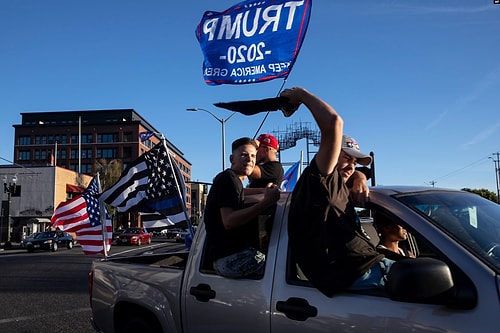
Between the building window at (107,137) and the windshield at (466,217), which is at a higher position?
the building window at (107,137)

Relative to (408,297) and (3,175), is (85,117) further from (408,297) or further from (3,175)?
(408,297)

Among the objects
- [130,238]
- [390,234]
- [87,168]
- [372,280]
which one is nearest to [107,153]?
[87,168]

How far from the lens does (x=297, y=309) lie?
2.63 m

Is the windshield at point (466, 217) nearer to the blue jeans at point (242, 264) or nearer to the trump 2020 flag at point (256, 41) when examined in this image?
the blue jeans at point (242, 264)

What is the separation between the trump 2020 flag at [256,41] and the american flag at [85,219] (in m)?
4.19

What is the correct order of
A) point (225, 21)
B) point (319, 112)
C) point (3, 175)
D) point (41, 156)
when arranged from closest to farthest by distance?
point (319, 112) < point (225, 21) < point (3, 175) < point (41, 156)

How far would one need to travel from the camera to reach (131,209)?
6930 millimetres

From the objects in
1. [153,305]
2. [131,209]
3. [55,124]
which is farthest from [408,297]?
[55,124]

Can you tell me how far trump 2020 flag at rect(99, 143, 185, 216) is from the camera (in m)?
6.78

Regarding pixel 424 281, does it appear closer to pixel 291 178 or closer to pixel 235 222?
pixel 235 222

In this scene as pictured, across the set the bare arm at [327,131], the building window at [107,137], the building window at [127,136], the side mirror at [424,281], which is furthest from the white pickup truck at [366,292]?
the building window at [107,137]

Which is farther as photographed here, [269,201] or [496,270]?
[269,201]

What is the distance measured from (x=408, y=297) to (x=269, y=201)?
118 cm

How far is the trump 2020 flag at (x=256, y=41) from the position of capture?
5871 mm
